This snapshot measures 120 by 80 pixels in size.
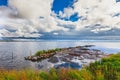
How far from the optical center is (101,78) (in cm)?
1077

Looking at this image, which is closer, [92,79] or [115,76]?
[92,79]

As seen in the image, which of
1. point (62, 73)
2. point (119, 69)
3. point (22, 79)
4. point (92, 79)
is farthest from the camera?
point (119, 69)

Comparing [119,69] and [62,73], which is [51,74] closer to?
[62,73]

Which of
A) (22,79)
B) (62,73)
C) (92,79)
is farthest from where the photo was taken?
(62,73)

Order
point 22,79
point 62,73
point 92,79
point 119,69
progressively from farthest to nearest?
1. point 119,69
2. point 62,73
3. point 92,79
4. point 22,79

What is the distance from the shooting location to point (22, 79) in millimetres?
10156

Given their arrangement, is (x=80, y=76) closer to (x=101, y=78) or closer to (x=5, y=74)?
(x=101, y=78)

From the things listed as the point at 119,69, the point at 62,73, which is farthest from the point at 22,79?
the point at 119,69

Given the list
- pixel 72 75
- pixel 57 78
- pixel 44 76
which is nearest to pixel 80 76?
pixel 72 75

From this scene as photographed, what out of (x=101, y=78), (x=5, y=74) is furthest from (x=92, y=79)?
(x=5, y=74)

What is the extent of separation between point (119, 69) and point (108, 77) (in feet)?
8.78

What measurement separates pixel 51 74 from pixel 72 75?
1457 mm

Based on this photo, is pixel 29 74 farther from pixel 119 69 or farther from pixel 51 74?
pixel 119 69

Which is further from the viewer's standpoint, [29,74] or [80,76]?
[29,74]
